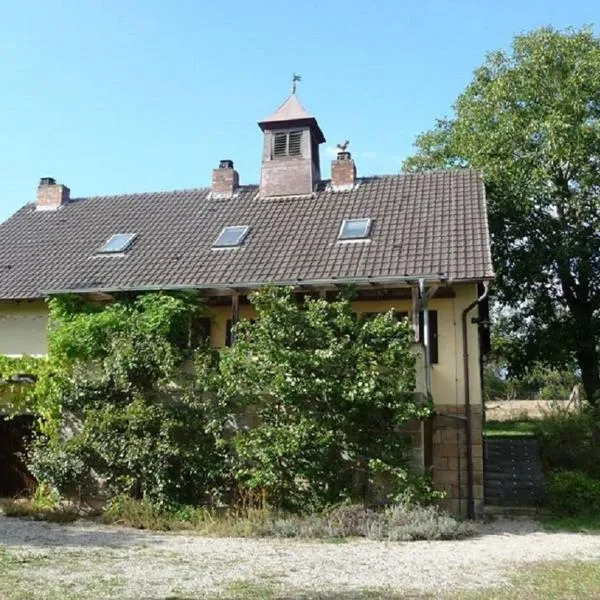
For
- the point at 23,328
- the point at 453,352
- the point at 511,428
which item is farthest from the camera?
the point at 511,428

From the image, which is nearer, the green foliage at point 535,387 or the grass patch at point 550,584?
the grass patch at point 550,584

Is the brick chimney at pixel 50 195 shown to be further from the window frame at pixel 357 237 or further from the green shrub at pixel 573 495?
the green shrub at pixel 573 495

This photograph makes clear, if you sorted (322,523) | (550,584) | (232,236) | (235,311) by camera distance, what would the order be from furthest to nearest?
(232,236), (235,311), (322,523), (550,584)

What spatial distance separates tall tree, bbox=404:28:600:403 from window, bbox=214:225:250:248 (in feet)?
28.2

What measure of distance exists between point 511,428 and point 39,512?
1576 centimetres

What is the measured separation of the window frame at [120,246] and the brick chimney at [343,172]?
5346 millimetres

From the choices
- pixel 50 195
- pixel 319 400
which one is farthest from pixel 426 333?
pixel 50 195

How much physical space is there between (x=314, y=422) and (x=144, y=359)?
3.54 meters

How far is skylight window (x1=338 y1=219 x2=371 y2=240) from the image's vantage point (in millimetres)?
15414

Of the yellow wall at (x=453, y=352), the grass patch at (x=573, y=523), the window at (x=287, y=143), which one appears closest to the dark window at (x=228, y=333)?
the yellow wall at (x=453, y=352)

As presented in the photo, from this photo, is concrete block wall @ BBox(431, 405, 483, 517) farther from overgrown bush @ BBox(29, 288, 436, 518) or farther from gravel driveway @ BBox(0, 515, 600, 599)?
overgrown bush @ BBox(29, 288, 436, 518)

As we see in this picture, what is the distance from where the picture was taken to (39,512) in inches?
499

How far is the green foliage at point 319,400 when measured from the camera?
38.5 feet

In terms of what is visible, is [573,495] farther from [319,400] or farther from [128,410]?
[128,410]
